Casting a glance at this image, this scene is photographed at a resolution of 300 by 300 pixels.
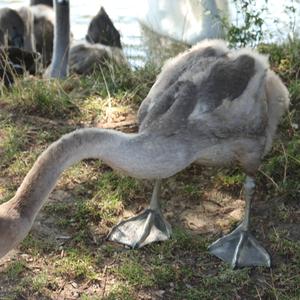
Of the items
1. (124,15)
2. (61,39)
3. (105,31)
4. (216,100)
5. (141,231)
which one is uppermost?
(216,100)

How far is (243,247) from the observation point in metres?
4.43

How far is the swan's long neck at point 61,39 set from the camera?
7.53 meters

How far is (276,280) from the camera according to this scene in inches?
166

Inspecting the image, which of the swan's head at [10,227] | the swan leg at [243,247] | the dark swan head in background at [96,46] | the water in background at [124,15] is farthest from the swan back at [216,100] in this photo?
the water in background at [124,15]

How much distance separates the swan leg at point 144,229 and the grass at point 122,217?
0.06 metres

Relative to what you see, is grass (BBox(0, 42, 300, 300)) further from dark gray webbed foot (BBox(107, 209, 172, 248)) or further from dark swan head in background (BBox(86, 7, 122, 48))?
dark swan head in background (BBox(86, 7, 122, 48))

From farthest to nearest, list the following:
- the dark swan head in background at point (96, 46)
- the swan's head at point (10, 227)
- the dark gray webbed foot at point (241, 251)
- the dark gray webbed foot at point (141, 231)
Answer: the dark swan head in background at point (96, 46) < the dark gray webbed foot at point (141, 231) < the dark gray webbed foot at point (241, 251) < the swan's head at point (10, 227)

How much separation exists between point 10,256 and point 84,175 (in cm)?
108

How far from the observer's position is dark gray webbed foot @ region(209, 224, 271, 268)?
14.4ft

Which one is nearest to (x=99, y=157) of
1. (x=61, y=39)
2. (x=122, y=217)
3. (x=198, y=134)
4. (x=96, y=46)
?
(x=198, y=134)

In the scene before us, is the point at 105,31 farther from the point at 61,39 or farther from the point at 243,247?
the point at 243,247

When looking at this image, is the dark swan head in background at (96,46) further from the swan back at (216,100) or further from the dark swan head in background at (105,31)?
the swan back at (216,100)

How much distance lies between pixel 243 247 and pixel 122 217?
96 centimetres

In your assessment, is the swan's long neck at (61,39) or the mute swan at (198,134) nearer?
the mute swan at (198,134)
